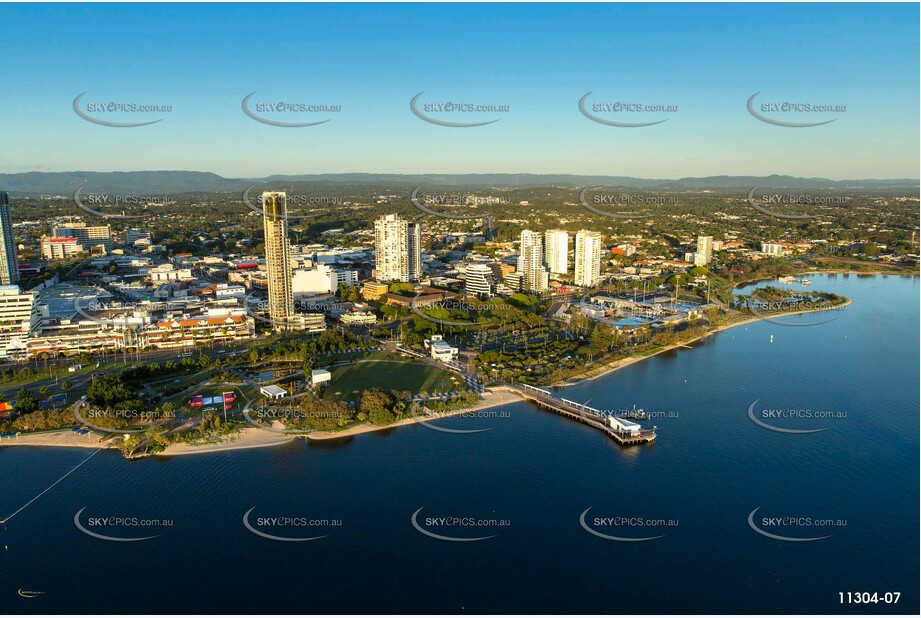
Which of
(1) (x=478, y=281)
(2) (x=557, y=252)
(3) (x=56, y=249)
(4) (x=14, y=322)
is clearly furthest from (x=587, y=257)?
(3) (x=56, y=249)

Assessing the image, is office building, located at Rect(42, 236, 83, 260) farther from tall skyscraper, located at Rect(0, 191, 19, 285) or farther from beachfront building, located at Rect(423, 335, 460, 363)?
beachfront building, located at Rect(423, 335, 460, 363)

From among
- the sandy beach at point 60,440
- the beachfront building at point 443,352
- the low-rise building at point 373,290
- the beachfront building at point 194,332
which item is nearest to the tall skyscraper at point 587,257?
the low-rise building at point 373,290

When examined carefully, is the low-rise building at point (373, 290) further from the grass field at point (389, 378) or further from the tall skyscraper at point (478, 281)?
the grass field at point (389, 378)

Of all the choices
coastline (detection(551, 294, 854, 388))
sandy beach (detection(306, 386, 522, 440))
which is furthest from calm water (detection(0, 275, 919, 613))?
coastline (detection(551, 294, 854, 388))

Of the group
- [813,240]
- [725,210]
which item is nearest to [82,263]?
[813,240]

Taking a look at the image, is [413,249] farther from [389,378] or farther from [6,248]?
[6,248]

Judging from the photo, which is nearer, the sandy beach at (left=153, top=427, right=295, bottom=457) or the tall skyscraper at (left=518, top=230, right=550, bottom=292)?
the sandy beach at (left=153, top=427, right=295, bottom=457)

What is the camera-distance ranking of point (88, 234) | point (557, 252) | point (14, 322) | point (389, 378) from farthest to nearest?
point (88, 234)
point (557, 252)
point (14, 322)
point (389, 378)
